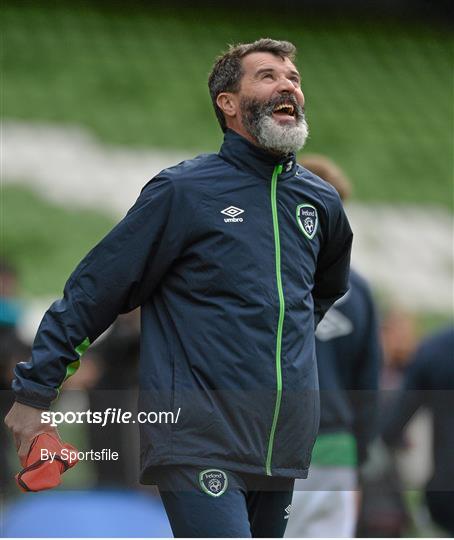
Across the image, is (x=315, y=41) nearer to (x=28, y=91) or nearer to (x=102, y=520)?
(x=28, y=91)

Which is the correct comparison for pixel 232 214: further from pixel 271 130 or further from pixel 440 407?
pixel 440 407

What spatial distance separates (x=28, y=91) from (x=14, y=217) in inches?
103

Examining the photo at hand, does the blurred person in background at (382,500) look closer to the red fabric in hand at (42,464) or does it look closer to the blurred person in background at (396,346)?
the blurred person in background at (396,346)

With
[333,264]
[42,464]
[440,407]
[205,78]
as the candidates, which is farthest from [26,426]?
[205,78]

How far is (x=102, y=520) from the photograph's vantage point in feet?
17.6

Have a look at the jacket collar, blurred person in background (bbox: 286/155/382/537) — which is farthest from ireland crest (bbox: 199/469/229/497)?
blurred person in background (bbox: 286/155/382/537)

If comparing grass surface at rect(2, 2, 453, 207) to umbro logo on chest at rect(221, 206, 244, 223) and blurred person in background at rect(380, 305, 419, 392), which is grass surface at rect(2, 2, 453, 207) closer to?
blurred person in background at rect(380, 305, 419, 392)

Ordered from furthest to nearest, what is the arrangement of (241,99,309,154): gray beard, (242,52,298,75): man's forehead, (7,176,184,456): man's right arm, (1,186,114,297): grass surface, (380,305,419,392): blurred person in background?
1. (1,186,114,297): grass surface
2. (380,305,419,392): blurred person in background
3. (242,52,298,75): man's forehead
4. (241,99,309,154): gray beard
5. (7,176,184,456): man's right arm

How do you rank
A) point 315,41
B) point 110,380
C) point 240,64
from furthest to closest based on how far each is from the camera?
point 315,41, point 110,380, point 240,64

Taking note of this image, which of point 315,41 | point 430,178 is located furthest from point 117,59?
point 430,178

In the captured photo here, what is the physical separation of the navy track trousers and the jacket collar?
3.06 feet

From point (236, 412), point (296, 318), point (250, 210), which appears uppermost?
point (250, 210)

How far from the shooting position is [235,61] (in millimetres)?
3928

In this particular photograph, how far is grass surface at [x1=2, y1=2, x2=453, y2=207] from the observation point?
16266mm
